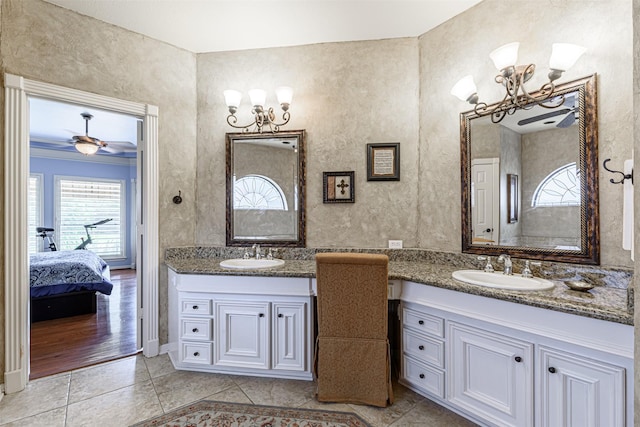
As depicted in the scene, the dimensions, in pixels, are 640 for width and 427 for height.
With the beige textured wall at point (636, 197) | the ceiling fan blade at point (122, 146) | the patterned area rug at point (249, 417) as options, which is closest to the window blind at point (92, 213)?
the ceiling fan blade at point (122, 146)

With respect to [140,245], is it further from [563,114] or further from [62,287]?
[563,114]

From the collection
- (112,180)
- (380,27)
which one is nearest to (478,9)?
(380,27)

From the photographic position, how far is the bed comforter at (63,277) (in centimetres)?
353

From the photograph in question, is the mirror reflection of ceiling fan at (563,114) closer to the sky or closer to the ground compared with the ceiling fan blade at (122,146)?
closer to the ground

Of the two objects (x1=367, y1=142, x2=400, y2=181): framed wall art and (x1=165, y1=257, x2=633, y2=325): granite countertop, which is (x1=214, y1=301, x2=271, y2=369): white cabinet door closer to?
(x1=165, y1=257, x2=633, y2=325): granite countertop

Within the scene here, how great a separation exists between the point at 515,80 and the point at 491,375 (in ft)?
5.90

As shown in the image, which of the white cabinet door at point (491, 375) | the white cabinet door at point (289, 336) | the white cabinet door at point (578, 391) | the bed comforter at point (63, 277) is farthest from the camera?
the bed comforter at point (63, 277)

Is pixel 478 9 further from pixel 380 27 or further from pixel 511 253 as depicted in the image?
pixel 511 253

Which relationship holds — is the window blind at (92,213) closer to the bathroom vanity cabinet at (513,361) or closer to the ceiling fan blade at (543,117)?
the bathroom vanity cabinet at (513,361)

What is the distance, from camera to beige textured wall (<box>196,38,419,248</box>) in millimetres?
2727

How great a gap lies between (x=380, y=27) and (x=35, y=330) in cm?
453

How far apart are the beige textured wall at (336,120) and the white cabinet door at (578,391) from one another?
1.35 meters

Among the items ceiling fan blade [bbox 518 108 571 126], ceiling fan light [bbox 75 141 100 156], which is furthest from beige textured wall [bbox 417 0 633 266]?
ceiling fan light [bbox 75 141 100 156]

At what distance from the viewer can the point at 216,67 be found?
9.75ft
